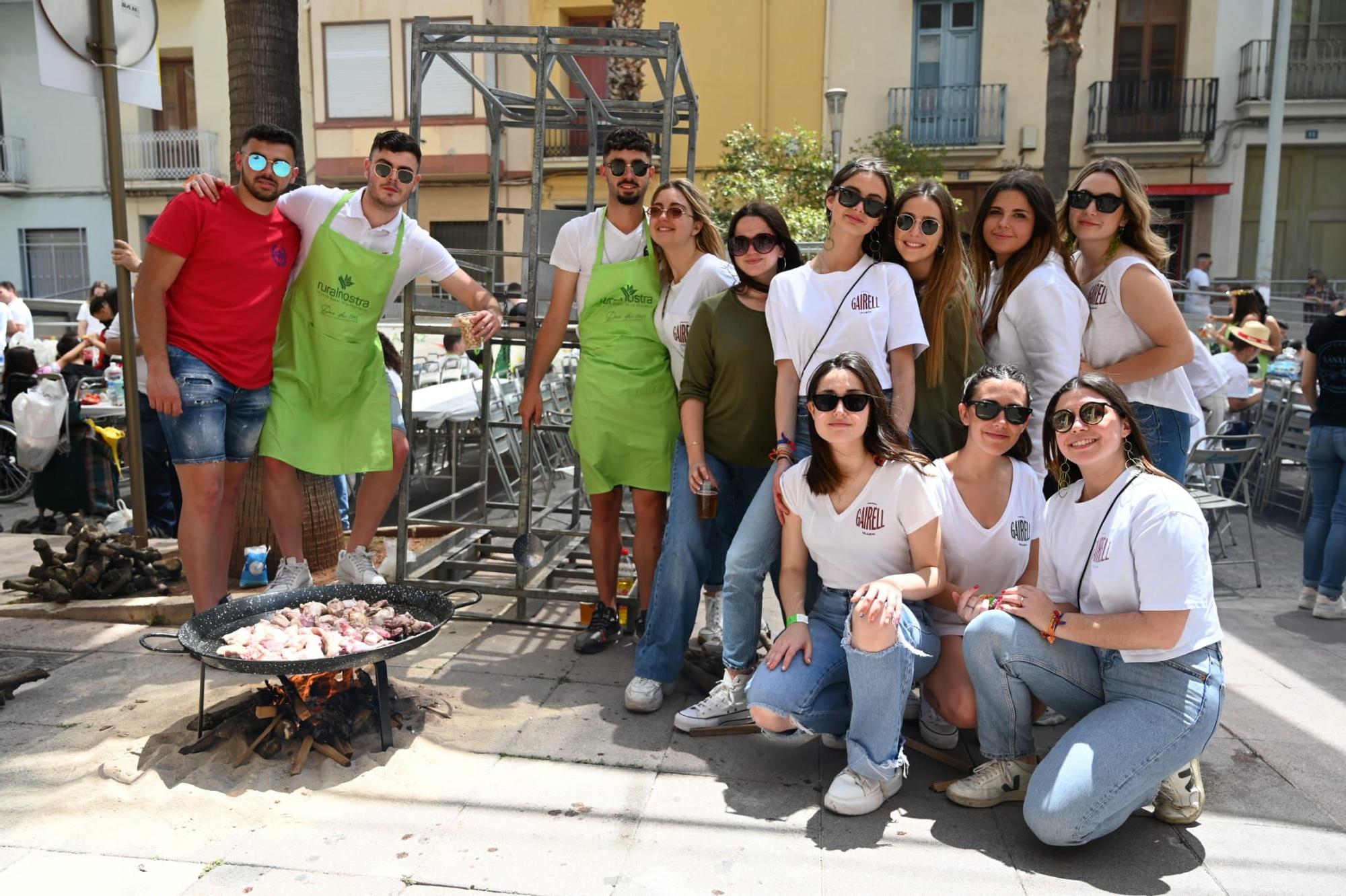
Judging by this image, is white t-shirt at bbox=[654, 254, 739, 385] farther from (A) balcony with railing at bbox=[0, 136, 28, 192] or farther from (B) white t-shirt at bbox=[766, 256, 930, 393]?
(A) balcony with railing at bbox=[0, 136, 28, 192]

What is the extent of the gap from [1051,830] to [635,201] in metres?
2.87

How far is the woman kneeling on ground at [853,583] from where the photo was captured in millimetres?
3258

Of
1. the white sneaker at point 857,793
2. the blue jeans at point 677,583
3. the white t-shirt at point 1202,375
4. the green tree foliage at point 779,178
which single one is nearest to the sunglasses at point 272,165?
the blue jeans at point 677,583

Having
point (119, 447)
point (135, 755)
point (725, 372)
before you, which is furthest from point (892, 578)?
point (119, 447)

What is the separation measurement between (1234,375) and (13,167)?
2428 centimetres

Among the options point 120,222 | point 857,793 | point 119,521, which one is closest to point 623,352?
point 857,793

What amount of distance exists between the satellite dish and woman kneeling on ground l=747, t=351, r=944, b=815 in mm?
4090

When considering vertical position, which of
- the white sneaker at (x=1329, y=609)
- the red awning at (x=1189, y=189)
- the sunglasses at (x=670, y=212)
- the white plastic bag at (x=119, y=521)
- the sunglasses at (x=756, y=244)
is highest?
the red awning at (x=1189, y=189)

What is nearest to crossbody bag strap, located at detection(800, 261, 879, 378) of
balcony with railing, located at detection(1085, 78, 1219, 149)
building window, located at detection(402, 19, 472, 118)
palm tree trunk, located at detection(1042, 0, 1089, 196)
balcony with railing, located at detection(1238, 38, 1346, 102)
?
palm tree trunk, located at detection(1042, 0, 1089, 196)

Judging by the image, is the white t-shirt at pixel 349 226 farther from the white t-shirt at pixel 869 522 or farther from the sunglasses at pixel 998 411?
the sunglasses at pixel 998 411

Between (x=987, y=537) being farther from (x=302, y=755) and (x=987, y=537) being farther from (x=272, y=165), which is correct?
(x=272, y=165)

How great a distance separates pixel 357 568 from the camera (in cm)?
470

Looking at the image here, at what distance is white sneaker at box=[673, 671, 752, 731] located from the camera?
12.6 ft

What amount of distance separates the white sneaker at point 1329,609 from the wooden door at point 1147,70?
15853 mm
